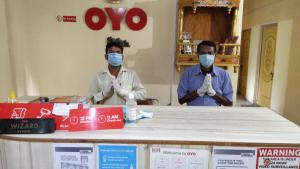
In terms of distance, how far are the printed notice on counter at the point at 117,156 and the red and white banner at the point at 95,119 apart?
0.13m

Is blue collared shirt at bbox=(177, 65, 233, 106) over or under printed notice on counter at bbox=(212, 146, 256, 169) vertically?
over

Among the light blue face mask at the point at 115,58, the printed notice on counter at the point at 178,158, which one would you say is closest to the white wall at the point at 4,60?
the light blue face mask at the point at 115,58

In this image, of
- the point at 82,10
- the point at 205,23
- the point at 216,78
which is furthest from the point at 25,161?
the point at 205,23

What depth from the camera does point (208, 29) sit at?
3.17 m

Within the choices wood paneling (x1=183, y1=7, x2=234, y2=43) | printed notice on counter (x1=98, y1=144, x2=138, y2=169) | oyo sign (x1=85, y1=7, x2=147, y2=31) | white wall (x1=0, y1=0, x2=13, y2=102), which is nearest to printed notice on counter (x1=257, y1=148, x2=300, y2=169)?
printed notice on counter (x1=98, y1=144, x2=138, y2=169)

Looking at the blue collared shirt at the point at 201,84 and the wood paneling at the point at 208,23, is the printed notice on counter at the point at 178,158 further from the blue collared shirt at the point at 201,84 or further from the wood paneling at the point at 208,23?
the wood paneling at the point at 208,23

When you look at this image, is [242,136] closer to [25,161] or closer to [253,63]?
[25,161]

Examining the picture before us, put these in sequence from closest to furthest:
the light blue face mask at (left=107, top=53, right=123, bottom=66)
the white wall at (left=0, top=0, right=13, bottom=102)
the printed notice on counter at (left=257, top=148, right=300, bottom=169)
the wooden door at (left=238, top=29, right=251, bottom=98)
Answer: the printed notice on counter at (left=257, top=148, right=300, bottom=169) < the light blue face mask at (left=107, top=53, right=123, bottom=66) < the white wall at (left=0, top=0, right=13, bottom=102) < the wooden door at (left=238, top=29, right=251, bottom=98)

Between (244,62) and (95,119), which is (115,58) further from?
(244,62)

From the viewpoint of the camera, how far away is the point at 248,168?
1089 mm

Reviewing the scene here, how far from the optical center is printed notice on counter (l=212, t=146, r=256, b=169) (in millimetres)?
1071

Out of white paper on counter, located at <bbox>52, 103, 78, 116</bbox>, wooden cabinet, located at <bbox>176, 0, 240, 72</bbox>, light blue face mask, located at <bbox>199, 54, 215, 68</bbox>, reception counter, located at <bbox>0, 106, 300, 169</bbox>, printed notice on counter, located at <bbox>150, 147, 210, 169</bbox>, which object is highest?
wooden cabinet, located at <bbox>176, 0, 240, 72</bbox>

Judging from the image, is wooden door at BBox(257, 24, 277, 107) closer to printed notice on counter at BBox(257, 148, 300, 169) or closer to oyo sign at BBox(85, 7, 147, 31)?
oyo sign at BBox(85, 7, 147, 31)

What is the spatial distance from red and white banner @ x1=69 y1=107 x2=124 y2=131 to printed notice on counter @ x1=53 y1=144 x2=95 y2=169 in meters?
0.10
